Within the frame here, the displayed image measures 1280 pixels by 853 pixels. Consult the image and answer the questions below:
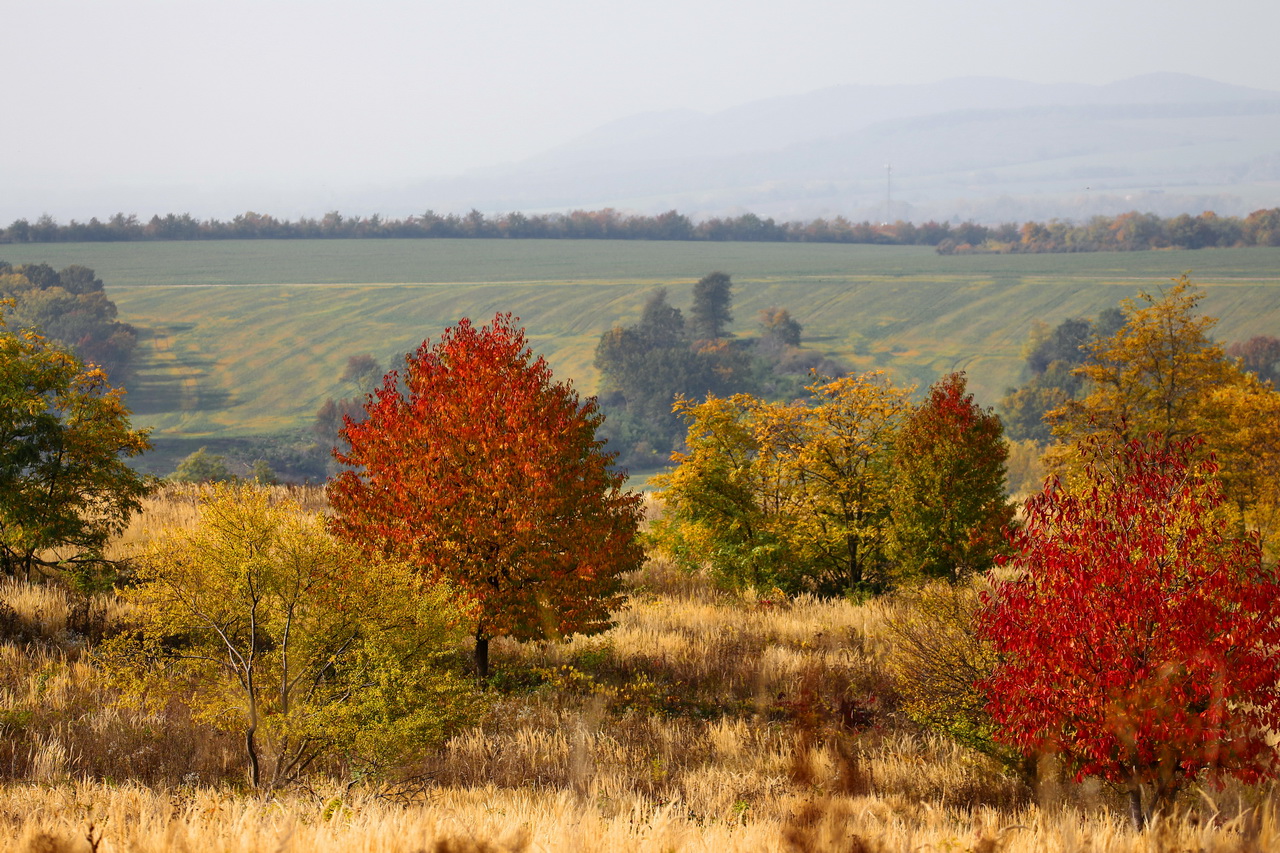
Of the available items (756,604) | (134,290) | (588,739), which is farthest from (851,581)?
(134,290)

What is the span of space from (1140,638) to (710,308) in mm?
146877

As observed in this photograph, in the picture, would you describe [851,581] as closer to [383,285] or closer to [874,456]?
[874,456]

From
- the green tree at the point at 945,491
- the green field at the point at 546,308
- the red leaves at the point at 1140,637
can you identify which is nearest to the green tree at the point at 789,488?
the green tree at the point at 945,491

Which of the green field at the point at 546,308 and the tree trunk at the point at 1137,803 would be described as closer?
the tree trunk at the point at 1137,803

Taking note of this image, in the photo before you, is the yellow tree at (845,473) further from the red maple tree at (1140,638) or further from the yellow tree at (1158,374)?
the red maple tree at (1140,638)

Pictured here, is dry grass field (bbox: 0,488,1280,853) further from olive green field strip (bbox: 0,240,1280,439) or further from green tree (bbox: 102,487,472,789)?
olive green field strip (bbox: 0,240,1280,439)

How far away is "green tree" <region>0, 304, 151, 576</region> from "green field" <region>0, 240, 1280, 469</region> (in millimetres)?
121523

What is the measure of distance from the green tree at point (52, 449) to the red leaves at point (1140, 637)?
42.5 ft

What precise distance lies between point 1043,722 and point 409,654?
530cm

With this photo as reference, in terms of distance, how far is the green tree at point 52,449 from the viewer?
15391 mm

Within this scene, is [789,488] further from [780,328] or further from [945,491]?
[780,328]

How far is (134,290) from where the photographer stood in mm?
173125

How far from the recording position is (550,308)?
180 m

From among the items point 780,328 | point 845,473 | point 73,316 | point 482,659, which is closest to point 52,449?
point 482,659
